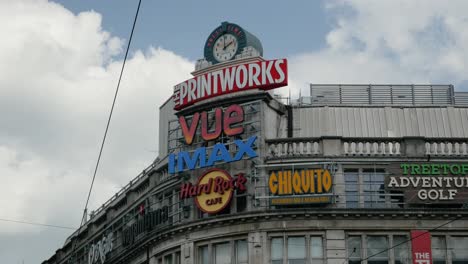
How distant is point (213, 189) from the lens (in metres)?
59.0

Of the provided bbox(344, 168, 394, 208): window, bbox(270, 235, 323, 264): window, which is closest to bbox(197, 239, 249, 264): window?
bbox(270, 235, 323, 264): window

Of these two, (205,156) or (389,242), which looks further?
(205,156)

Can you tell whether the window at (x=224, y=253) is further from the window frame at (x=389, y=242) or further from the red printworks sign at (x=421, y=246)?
the red printworks sign at (x=421, y=246)

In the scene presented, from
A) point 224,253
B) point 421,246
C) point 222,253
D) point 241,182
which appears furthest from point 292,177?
point 421,246

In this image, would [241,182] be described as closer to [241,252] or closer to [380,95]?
[241,252]

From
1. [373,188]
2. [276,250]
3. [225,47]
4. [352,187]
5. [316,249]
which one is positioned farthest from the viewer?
[225,47]

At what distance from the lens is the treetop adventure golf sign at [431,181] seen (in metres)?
55.7

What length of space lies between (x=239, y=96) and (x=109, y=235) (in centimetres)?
1819

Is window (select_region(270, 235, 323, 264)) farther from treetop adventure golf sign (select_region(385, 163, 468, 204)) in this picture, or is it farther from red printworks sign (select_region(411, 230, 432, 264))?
treetop adventure golf sign (select_region(385, 163, 468, 204))

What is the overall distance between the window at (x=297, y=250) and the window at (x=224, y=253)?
169 cm

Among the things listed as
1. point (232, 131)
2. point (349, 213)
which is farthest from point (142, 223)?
point (349, 213)

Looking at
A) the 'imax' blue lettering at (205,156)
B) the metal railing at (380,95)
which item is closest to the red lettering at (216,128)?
the 'imax' blue lettering at (205,156)

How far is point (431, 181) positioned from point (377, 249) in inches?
189

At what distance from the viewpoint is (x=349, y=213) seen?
55.6 m
